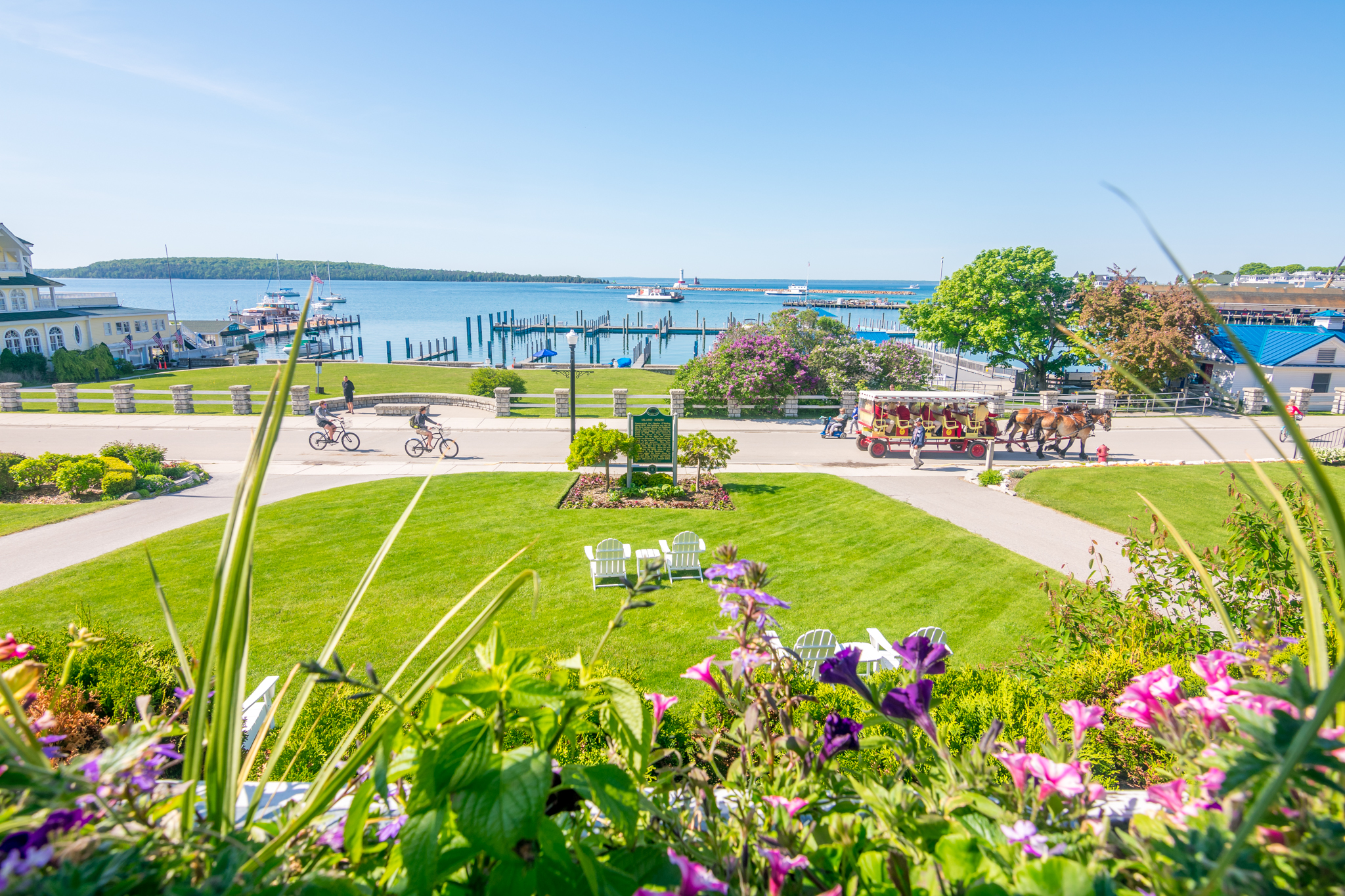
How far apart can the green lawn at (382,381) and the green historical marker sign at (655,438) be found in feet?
33.7

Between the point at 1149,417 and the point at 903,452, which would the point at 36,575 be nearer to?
the point at 903,452

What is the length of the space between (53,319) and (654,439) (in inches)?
1547

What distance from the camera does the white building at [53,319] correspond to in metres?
35.5

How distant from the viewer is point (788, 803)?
161 cm

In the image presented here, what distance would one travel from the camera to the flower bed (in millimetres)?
14523

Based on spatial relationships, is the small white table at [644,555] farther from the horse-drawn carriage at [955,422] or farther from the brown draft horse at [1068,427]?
the brown draft horse at [1068,427]

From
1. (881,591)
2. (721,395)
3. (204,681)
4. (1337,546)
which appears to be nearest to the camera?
(1337,546)

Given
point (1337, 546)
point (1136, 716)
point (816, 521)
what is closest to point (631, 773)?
point (1136, 716)

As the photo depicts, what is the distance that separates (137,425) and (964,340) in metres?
35.5

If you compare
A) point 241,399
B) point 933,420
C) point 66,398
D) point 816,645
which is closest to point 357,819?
point 816,645

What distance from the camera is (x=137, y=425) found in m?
22.5

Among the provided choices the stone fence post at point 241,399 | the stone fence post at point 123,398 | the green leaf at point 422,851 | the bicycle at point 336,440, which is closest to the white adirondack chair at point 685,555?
the green leaf at point 422,851

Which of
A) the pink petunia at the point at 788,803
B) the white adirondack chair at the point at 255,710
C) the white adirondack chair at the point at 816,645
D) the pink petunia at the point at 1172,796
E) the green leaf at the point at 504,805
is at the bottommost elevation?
the white adirondack chair at the point at 816,645

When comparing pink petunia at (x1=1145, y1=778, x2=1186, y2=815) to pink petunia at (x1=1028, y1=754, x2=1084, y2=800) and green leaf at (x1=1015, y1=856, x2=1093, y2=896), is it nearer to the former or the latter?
pink petunia at (x1=1028, y1=754, x2=1084, y2=800)
